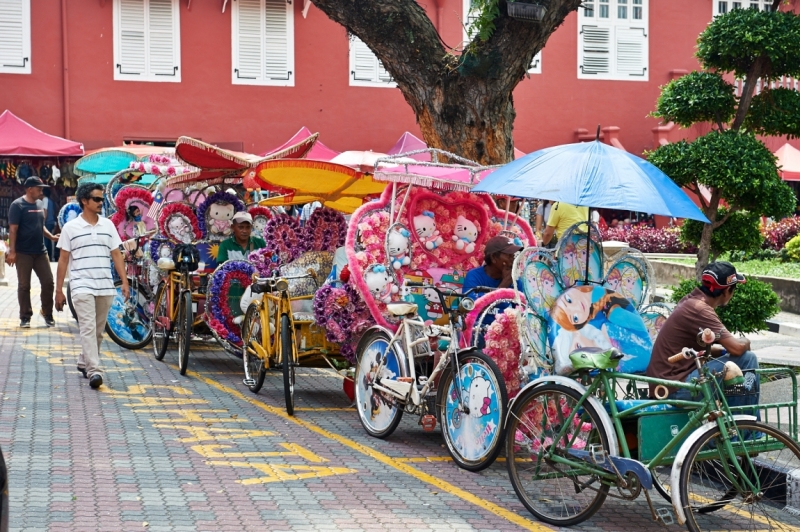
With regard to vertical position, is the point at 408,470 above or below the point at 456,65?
below

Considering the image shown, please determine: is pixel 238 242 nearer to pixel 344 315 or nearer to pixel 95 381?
pixel 95 381

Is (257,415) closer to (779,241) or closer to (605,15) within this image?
(779,241)

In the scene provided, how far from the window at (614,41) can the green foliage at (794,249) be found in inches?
340

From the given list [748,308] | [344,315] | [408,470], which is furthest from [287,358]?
[748,308]

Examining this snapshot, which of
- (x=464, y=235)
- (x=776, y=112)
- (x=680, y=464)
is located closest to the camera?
(x=680, y=464)

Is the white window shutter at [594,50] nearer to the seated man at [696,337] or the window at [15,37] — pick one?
the window at [15,37]

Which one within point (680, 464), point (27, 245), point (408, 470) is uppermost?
point (27, 245)

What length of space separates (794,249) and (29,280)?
1397 centimetres

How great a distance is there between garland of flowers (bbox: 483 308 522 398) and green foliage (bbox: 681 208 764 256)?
4.34 meters

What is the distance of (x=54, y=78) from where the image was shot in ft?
81.9

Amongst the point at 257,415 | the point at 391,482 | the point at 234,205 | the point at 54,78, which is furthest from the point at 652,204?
the point at 54,78

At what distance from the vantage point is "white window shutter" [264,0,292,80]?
2612 cm

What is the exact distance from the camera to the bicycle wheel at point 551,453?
5.83 m

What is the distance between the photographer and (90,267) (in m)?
9.68
